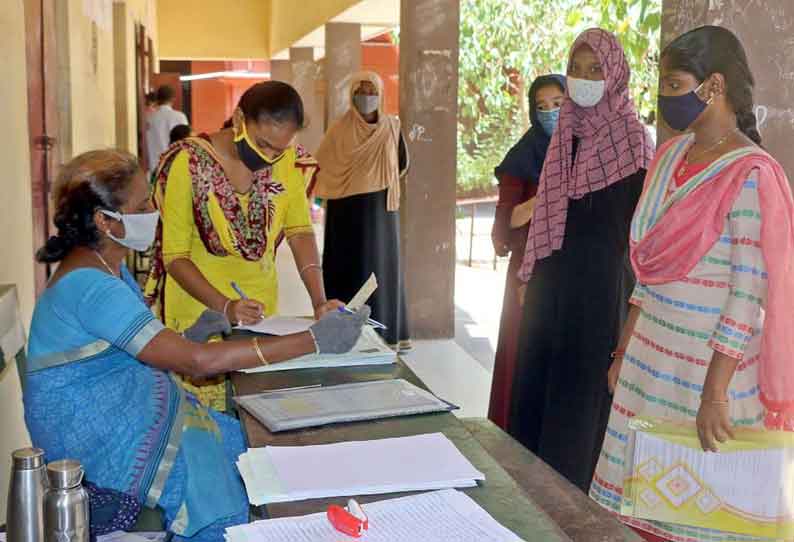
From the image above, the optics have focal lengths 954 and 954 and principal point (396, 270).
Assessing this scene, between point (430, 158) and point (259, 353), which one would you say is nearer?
point (259, 353)

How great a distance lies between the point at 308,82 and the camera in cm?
1334

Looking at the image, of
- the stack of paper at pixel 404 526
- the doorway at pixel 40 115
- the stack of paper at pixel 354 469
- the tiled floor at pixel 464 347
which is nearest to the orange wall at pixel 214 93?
the tiled floor at pixel 464 347

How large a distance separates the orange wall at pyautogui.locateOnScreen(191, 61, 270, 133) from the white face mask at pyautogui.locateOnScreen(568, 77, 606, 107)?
59.1 feet

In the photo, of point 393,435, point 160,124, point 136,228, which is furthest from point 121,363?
point 160,124

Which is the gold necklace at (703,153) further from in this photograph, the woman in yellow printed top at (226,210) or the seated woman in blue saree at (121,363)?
the woman in yellow printed top at (226,210)

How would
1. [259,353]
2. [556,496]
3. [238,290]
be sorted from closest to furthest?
[556,496] → [259,353] → [238,290]

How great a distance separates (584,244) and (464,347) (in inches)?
137

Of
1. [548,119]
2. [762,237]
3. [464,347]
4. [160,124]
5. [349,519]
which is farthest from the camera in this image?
[160,124]

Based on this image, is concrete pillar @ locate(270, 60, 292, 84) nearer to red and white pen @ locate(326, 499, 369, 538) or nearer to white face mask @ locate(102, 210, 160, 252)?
white face mask @ locate(102, 210, 160, 252)

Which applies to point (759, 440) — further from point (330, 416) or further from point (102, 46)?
point (102, 46)

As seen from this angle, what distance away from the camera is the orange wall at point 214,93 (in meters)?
20.5

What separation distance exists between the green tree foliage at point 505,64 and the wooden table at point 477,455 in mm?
5353

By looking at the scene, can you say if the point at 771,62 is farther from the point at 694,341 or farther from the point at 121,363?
the point at 121,363

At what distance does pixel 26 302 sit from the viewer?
3.53 metres
